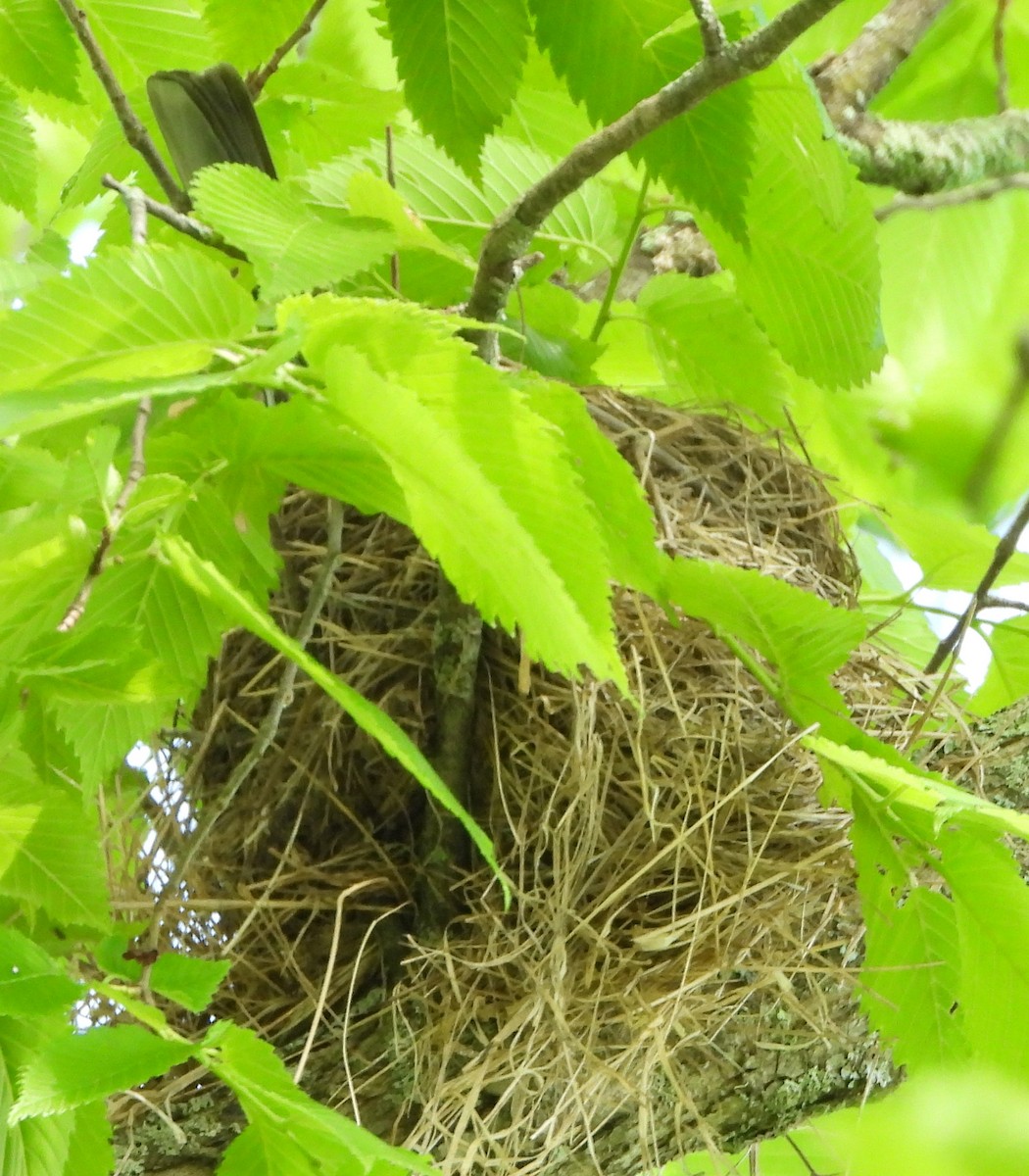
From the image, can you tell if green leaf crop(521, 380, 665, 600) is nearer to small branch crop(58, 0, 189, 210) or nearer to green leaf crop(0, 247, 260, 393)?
green leaf crop(0, 247, 260, 393)

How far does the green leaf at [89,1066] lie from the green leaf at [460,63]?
18.7 inches

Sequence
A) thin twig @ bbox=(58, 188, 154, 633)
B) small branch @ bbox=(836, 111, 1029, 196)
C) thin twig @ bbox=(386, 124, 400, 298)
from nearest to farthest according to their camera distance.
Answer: thin twig @ bbox=(58, 188, 154, 633) < thin twig @ bbox=(386, 124, 400, 298) < small branch @ bbox=(836, 111, 1029, 196)

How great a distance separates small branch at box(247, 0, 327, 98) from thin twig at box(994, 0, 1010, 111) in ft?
3.12

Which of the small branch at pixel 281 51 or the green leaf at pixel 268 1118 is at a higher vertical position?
the small branch at pixel 281 51

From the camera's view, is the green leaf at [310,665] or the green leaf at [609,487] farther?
the green leaf at [609,487]

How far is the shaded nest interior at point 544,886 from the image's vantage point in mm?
775

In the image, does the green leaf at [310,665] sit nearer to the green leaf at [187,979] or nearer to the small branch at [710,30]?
the green leaf at [187,979]

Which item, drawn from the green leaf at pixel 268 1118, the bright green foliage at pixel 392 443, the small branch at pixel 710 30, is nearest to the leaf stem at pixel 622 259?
the bright green foliage at pixel 392 443

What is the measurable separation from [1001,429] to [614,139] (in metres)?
1.04

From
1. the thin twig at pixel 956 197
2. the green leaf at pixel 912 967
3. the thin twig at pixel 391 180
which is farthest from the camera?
the thin twig at pixel 956 197

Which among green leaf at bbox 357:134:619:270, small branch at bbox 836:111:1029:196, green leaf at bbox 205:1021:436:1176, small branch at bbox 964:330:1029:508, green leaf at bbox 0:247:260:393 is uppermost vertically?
green leaf at bbox 357:134:619:270

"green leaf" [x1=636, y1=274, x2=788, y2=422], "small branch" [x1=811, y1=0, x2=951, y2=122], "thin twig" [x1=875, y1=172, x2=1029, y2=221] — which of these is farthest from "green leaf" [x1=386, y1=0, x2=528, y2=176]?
"thin twig" [x1=875, y1=172, x2=1029, y2=221]

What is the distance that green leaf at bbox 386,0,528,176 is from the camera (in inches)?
23.8

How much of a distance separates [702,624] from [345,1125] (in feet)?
1.46
